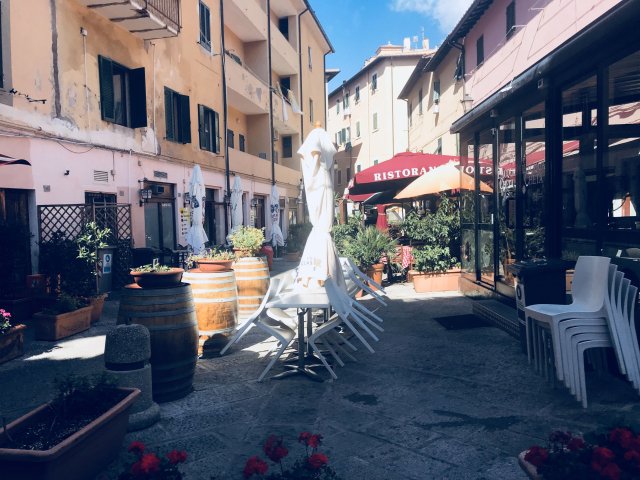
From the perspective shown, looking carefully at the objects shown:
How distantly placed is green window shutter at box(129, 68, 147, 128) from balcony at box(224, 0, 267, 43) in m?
7.66

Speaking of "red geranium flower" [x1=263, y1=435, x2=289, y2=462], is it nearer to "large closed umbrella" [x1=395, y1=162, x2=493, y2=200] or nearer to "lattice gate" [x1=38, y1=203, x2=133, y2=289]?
"lattice gate" [x1=38, y1=203, x2=133, y2=289]

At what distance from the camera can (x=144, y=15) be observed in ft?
36.7

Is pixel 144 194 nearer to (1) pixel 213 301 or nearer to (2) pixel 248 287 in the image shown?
(2) pixel 248 287

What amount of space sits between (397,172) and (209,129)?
7854 mm

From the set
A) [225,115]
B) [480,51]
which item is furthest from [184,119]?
[480,51]

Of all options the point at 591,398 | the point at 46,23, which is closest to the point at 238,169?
the point at 46,23

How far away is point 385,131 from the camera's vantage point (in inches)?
1423

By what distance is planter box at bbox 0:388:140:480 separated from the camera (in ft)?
7.69

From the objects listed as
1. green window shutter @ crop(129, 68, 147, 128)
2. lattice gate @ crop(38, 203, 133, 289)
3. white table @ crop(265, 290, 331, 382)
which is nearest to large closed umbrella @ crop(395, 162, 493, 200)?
white table @ crop(265, 290, 331, 382)

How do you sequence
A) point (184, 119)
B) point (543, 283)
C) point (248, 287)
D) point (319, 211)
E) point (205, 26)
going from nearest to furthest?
point (543, 283), point (319, 211), point (248, 287), point (184, 119), point (205, 26)

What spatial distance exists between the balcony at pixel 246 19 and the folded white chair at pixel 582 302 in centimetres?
1735

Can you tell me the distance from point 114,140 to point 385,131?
27.2m

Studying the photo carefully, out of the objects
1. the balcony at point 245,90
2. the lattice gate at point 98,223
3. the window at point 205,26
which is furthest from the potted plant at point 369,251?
the balcony at point 245,90

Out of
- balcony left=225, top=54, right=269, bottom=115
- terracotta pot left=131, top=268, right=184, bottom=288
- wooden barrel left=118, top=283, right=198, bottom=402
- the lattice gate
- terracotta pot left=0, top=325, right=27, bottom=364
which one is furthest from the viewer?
balcony left=225, top=54, right=269, bottom=115
